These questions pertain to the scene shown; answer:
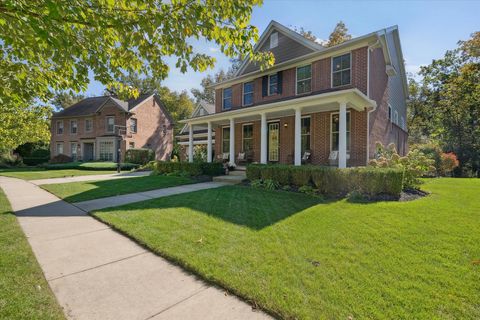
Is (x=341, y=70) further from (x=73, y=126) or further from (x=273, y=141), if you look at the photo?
(x=73, y=126)

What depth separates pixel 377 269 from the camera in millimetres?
2924

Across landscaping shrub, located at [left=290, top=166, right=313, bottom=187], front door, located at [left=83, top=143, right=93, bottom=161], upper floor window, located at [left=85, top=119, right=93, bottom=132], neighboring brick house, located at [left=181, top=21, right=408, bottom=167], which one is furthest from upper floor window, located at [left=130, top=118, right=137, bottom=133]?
landscaping shrub, located at [left=290, top=166, right=313, bottom=187]

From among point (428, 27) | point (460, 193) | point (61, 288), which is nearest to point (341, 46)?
point (428, 27)

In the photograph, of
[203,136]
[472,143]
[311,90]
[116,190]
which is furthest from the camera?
[203,136]

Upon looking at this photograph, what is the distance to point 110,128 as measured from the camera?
26000 mm

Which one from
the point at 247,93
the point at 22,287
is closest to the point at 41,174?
the point at 247,93

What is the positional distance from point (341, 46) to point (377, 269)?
10432 millimetres

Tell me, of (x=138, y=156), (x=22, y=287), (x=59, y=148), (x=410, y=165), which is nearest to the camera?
(x=22, y=287)

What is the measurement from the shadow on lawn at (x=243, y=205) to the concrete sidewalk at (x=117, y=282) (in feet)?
6.10

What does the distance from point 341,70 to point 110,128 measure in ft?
79.6

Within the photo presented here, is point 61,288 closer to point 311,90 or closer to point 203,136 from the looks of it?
point 311,90

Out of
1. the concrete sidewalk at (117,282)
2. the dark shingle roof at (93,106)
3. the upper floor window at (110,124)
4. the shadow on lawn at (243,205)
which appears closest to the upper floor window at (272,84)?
the shadow on lawn at (243,205)

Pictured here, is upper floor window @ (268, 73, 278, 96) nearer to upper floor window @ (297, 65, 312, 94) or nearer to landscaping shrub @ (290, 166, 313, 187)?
upper floor window @ (297, 65, 312, 94)

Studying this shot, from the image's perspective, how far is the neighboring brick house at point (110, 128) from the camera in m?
25.4
